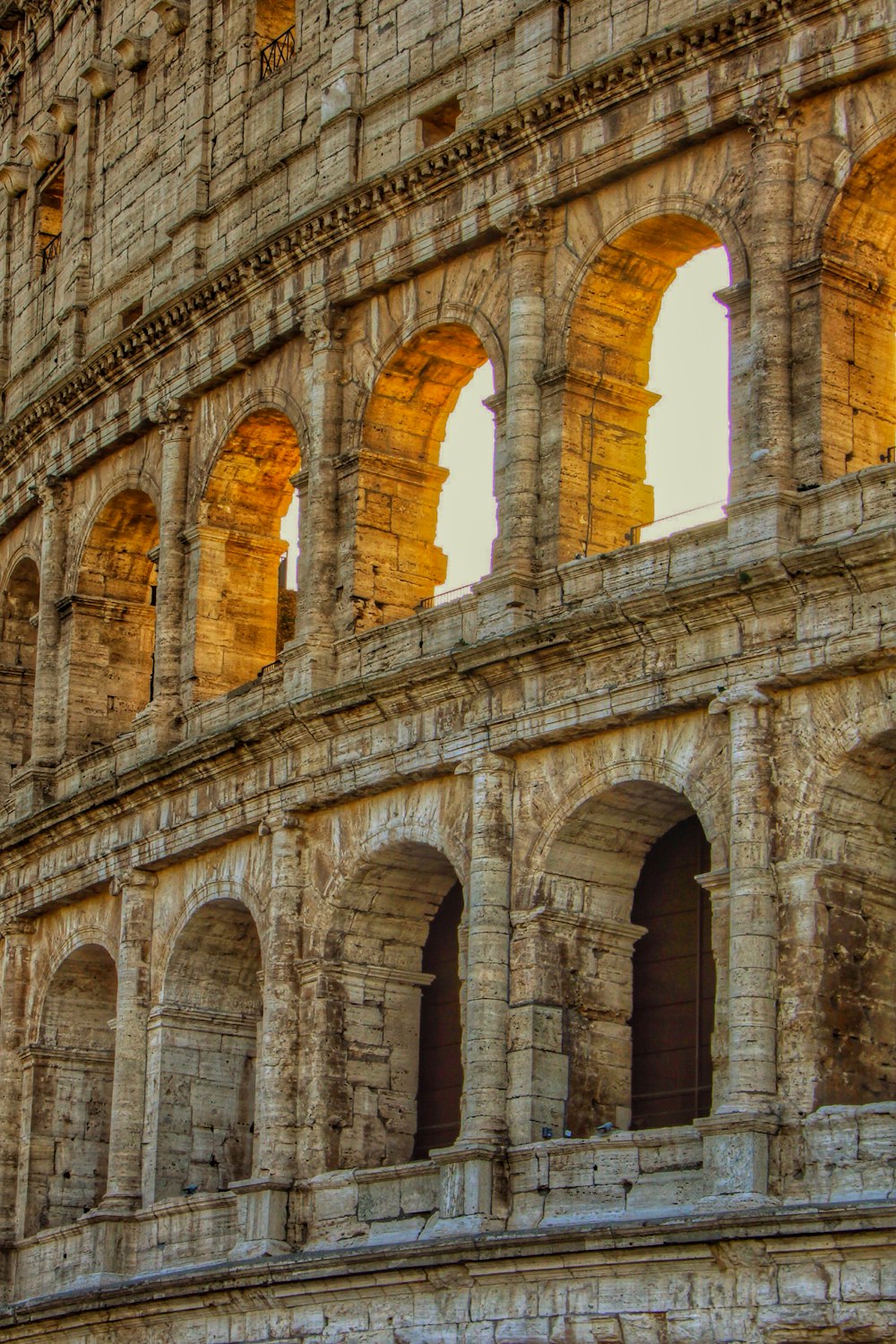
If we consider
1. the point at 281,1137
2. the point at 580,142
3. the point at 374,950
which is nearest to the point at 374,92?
the point at 580,142

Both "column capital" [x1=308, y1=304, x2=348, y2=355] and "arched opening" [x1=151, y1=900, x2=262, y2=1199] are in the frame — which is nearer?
"column capital" [x1=308, y1=304, x2=348, y2=355]

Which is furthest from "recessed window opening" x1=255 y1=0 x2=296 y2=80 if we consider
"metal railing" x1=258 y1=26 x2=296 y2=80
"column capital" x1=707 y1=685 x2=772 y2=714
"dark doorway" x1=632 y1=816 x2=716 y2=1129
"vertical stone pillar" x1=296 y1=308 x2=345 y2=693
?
"column capital" x1=707 y1=685 x2=772 y2=714

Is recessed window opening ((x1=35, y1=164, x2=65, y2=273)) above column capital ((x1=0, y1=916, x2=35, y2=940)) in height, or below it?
above

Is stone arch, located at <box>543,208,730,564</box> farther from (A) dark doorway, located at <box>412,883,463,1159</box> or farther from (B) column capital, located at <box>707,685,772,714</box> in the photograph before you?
(A) dark doorway, located at <box>412,883,463,1159</box>

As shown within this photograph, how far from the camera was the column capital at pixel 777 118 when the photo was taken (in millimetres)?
23750

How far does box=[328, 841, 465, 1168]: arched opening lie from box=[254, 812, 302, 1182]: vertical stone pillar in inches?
17.5

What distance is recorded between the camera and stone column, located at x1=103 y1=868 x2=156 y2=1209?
28719 mm

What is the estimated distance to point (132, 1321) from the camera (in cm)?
2731

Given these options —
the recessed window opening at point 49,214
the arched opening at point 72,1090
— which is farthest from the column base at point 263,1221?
the recessed window opening at point 49,214

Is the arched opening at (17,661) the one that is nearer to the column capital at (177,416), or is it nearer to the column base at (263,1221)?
the column capital at (177,416)

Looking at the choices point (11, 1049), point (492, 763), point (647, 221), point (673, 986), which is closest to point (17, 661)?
point (11, 1049)

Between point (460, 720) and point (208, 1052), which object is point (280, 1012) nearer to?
point (208, 1052)

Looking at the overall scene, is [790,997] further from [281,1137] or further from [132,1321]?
[132,1321]

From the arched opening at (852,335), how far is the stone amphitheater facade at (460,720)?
45mm
